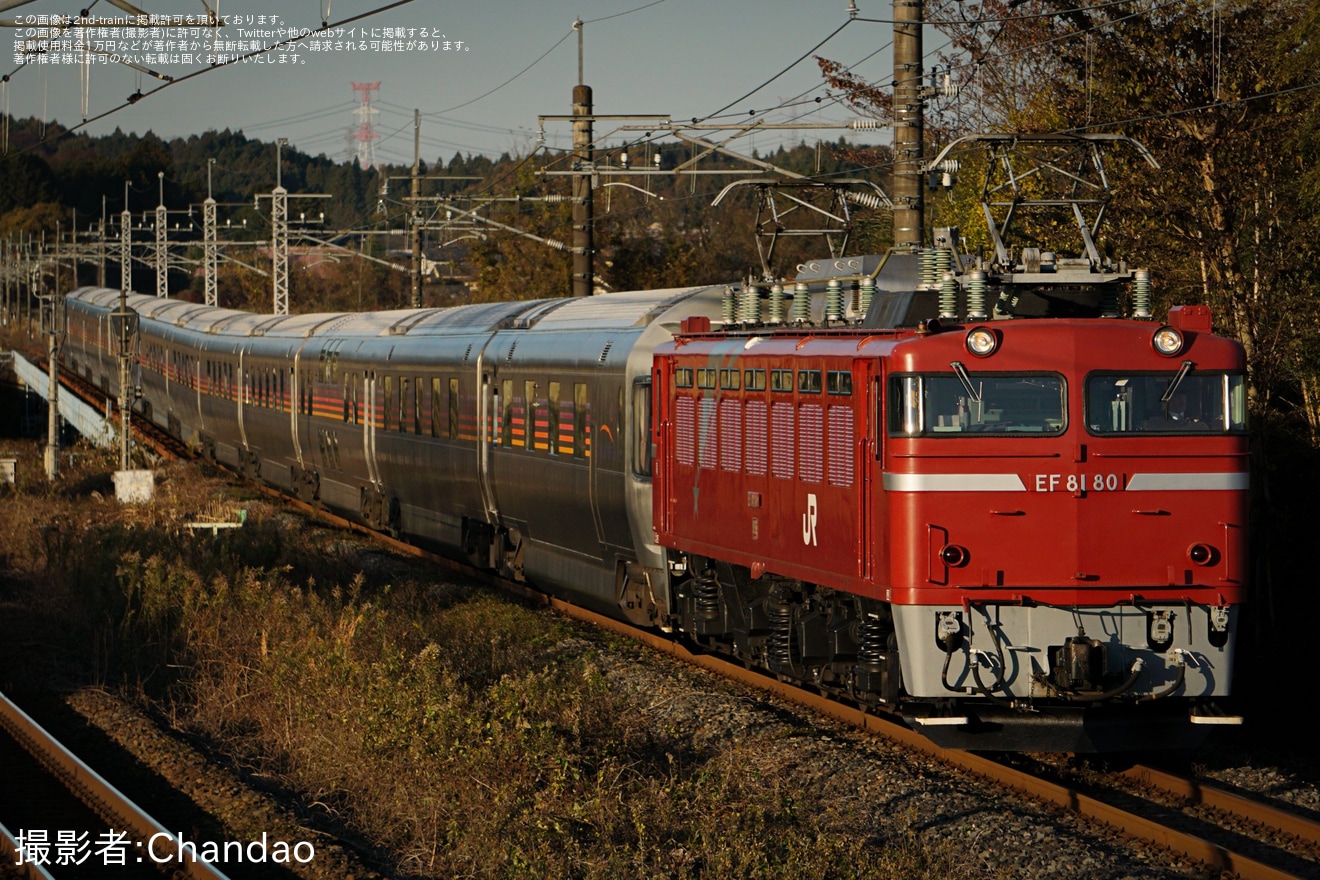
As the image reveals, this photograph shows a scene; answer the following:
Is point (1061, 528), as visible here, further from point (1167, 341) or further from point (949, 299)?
point (949, 299)

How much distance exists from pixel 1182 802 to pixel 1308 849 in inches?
44.9

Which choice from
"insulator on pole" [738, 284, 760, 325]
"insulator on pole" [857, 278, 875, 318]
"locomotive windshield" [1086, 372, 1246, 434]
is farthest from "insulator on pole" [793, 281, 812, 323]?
"locomotive windshield" [1086, 372, 1246, 434]

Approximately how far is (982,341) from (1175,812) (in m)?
3.26

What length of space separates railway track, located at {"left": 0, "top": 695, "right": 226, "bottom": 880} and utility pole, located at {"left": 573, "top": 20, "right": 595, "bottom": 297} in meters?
16.0

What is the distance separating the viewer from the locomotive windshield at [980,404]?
36.7 feet

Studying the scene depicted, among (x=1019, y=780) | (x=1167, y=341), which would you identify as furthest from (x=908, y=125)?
(x=1019, y=780)

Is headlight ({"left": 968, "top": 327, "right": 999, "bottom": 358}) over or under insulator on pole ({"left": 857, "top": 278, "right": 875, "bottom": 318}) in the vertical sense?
under

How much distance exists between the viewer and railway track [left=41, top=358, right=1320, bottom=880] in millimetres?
9664

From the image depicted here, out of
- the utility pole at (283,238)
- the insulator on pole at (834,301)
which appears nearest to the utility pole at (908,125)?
the insulator on pole at (834,301)

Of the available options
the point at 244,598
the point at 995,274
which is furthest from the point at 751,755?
the point at 244,598

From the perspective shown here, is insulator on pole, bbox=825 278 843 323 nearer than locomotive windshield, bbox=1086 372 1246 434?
No

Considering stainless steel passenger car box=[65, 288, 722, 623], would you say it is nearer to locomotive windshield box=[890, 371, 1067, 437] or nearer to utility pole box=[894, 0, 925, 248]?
utility pole box=[894, 0, 925, 248]

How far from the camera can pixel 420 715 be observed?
1214 cm

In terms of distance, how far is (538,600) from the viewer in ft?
68.4
